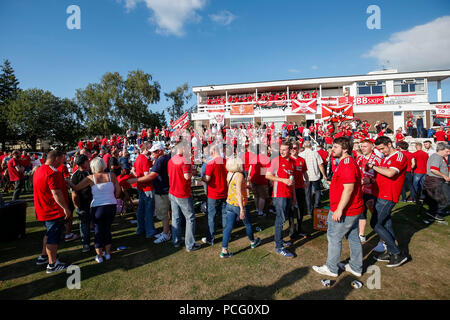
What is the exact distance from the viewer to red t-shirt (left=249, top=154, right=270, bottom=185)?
6.11 meters

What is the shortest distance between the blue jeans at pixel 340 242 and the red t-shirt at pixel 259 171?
2799 millimetres

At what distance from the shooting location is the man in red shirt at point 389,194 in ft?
12.0

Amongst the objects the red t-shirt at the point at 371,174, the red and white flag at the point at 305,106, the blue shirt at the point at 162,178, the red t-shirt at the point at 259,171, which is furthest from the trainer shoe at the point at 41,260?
the red and white flag at the point at 305,106

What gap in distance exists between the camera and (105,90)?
41.7 metres

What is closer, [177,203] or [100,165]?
[100,165]

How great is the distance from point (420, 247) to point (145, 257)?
548 centimetres

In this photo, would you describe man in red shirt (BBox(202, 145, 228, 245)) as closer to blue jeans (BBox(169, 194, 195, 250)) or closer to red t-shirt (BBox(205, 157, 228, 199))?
red t-shirt (BBox(205, 157, 228, 199))

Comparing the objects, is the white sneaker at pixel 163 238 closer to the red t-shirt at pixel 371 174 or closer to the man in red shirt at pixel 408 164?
the red t-shirt at pixel 371 174

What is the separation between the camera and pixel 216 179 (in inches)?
172

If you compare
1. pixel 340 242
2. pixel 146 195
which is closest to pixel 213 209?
pixel 146 195

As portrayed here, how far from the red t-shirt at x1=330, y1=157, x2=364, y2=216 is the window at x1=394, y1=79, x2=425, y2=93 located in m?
29.4

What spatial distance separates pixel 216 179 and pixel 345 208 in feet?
7.52
